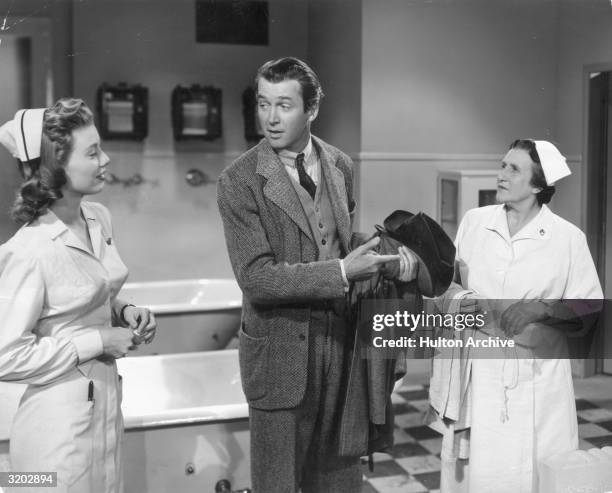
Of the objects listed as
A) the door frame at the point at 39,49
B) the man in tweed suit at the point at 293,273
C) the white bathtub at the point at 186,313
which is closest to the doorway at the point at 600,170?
the man in tweed suit at the point at 293,273

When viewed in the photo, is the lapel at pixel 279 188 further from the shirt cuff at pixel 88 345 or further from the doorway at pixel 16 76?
the doorway at pixel 16 76

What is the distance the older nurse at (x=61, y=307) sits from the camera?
1.38m

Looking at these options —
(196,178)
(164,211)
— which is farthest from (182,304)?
(196,178)

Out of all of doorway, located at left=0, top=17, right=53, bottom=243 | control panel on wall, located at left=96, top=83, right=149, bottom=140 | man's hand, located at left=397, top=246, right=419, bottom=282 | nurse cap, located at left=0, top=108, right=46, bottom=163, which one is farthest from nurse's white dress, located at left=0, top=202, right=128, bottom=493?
control panel on wall, located at left=96, top=83, right=149, bottom=140

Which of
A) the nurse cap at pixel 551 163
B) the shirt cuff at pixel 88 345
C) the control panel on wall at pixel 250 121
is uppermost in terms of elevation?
the control panel on wall at pixel 250 121

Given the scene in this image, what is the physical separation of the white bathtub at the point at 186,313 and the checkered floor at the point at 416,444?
0.83m

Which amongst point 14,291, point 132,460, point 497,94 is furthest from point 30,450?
point 497,94

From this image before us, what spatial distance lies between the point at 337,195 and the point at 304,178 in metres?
0.08

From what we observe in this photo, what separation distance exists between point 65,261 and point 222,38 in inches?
29.0

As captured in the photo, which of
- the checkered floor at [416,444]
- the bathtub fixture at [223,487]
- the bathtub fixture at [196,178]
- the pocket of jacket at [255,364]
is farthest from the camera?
the bathtub fixture at [196,178]

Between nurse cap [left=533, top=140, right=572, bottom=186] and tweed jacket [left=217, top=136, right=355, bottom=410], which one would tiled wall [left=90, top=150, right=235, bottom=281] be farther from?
nurse cap [left=533, top=140, right=572, bottom=186]

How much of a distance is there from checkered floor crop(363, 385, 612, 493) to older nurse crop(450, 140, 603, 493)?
0.15 metres

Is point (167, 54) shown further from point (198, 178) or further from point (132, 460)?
point (132, 460)

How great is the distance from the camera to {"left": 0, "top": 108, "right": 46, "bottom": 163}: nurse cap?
1364 millimetres
